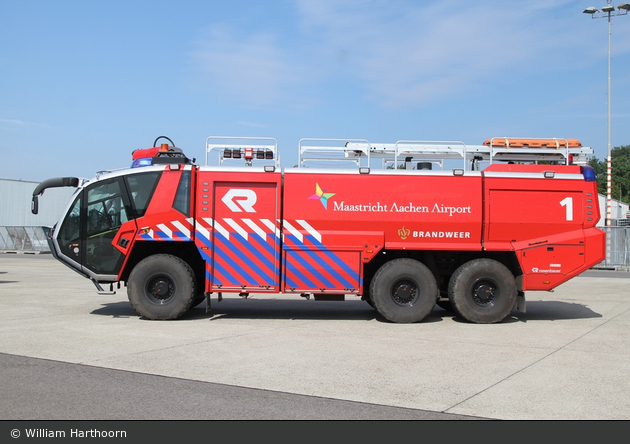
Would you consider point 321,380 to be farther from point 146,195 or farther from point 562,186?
point 562,186

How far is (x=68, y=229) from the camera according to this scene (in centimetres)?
1070

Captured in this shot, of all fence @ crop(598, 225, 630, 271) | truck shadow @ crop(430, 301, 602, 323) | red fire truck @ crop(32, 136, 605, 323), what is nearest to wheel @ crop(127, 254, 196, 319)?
red fire truck @ crop(32, 136, 605, 323)

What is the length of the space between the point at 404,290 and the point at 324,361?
11.4 feet

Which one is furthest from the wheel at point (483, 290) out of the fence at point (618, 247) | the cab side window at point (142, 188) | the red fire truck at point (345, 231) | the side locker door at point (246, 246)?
the fence at point (618, 247)

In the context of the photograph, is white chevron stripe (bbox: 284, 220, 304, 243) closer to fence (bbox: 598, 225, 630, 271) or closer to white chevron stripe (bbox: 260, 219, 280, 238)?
white chevron stripe (bbox: 260, 219, 280, 238)

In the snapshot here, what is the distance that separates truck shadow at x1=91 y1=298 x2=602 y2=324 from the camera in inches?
437

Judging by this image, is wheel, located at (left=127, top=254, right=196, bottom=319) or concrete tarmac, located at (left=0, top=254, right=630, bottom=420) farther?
wheel, located at (left=127, top=254, right=196, bottom=319)

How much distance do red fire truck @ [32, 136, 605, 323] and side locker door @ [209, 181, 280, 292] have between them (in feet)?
0.06

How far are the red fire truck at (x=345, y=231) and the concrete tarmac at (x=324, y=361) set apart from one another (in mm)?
616

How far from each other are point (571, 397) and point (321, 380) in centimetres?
248

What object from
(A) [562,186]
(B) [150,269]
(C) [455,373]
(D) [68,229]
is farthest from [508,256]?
(D) [68,229]

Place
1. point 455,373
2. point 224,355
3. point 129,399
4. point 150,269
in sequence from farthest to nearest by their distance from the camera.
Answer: point 150,269, point 224,355, point 455,373, point 129,399

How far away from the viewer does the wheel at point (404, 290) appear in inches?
404

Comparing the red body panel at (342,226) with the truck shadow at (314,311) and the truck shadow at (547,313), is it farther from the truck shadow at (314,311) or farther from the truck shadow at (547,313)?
the truck shadow at (547,313)
